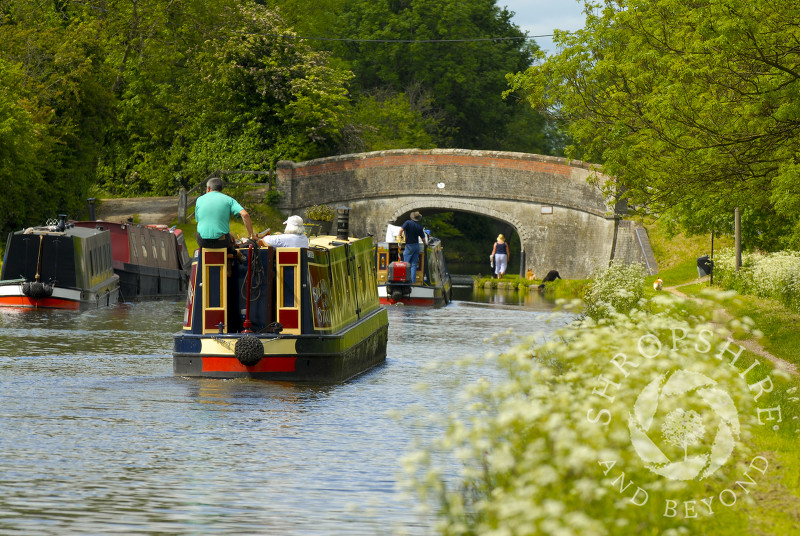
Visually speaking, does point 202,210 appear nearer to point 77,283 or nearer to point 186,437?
point 186,437

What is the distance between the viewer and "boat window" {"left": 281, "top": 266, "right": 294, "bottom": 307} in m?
13.4

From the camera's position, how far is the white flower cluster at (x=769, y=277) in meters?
18.6

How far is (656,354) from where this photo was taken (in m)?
6.16

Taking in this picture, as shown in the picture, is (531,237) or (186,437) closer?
(186,437)

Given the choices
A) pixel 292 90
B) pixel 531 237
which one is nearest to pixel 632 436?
pixel 531 237

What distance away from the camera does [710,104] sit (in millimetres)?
15352

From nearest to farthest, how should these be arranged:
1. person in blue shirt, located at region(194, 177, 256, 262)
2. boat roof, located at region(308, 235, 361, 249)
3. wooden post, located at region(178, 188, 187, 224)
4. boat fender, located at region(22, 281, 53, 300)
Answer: person in blue shirt, located at region(194, 177, 256, 262), boat roof, located at region(308, 235, 361, 249), boat fender, located at region(22, 281, 53, 300), wooden post, located at region(178, 188, 187, 224)

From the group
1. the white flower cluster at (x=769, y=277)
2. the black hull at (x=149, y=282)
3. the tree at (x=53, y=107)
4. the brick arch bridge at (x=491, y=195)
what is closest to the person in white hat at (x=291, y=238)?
the white flower cluster at (x=769, y=277)

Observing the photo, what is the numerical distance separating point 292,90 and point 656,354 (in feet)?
136

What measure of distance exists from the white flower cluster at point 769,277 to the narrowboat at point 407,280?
6.28 metres

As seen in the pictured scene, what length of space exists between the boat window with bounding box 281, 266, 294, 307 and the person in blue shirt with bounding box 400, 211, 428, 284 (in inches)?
551

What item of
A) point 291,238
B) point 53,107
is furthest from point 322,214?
point 291,238

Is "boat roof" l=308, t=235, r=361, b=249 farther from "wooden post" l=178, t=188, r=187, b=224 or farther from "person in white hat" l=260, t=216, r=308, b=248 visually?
"wooden post" l=178, t=188, r=187, b=224

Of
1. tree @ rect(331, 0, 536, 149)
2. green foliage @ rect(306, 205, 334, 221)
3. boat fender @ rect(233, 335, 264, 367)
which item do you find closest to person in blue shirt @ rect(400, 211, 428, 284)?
boat fender @ rect(233, 335, 264, 367)
